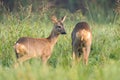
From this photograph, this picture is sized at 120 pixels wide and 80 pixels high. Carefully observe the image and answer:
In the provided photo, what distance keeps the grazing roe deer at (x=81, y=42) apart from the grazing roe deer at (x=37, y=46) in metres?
0.68

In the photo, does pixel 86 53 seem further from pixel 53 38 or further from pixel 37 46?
pixel 53 38

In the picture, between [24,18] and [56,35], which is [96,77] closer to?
[56,35]

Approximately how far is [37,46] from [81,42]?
1054mm

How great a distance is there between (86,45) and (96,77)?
2.89 m

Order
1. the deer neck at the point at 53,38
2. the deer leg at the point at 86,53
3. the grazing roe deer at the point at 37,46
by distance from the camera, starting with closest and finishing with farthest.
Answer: the grazing roe deer at the point at 37,46 < the deer leg at the point at 86,53 < the deer neck at the point at 53,38

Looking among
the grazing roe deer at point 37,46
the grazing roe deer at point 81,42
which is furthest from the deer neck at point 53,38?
the grazing roe deer at point 81,42

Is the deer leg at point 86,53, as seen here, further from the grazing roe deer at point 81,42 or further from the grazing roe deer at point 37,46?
the grazing roe deer at point 37,46

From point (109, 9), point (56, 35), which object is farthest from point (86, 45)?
point (109, 9)

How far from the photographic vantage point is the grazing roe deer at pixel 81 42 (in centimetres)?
1117

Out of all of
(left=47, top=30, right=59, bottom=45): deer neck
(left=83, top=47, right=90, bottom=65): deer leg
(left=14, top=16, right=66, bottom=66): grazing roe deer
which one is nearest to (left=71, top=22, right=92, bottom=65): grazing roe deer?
(left=83, top=47, right=90, bottom=65): deer leg

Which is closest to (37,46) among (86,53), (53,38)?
(53,38)

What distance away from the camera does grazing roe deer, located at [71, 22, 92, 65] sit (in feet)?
36.6

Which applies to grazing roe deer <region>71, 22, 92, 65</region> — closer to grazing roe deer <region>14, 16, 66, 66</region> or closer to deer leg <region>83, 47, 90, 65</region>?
deer leg <region>83, 47, 90, 65</region>

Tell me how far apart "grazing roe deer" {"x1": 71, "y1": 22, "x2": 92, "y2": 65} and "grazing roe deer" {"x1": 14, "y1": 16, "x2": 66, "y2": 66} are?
0.68 meters
